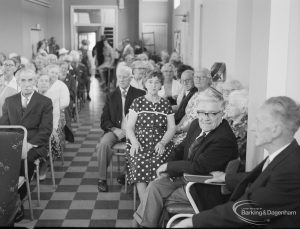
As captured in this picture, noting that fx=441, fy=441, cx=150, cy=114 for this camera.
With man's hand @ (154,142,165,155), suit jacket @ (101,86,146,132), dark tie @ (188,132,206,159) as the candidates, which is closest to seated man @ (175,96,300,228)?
dark tie @ (188,132,206,159)

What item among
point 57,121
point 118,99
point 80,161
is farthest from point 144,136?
point 80,161

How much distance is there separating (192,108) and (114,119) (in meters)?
0.85

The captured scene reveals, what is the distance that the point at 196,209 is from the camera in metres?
2.76

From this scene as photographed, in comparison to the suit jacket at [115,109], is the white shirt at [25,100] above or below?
above

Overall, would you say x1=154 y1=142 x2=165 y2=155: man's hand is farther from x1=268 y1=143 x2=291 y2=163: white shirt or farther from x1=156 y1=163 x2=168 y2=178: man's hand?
x1=268 y1=143 x2=291 y2=163: white shirt

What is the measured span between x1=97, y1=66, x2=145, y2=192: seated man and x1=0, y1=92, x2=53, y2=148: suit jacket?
0.64 m

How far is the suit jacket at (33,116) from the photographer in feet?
14.0

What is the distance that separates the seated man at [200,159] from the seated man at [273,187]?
2.08 feet

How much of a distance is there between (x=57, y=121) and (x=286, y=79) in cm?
273

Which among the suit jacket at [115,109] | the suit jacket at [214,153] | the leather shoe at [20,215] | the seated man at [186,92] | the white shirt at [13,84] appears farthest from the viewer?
the white shirt at [13,84]

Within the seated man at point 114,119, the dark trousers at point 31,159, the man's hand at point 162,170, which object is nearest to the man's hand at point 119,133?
the seated man at point 114,119

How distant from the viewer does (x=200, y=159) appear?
300cm

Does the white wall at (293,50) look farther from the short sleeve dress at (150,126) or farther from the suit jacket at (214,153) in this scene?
the short sleeve dress at (150,126)

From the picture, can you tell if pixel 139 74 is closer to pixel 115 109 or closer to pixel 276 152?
pixel 115 109
